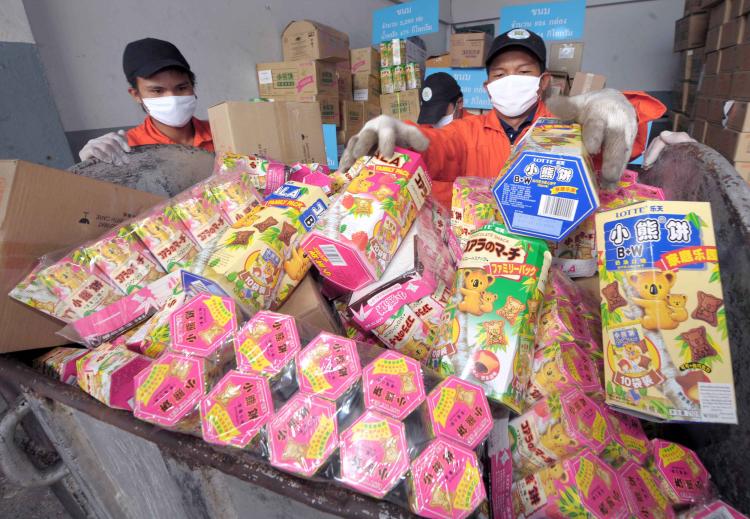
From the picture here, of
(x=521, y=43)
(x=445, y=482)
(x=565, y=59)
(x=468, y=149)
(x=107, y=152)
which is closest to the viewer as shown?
(x=445, y=482)

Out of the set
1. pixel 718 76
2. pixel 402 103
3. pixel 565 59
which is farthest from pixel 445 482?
pixel 402 103

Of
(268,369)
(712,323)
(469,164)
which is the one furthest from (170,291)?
(469,164)

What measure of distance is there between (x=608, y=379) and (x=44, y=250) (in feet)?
4.95

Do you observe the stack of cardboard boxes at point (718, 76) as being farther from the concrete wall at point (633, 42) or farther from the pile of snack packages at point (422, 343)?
the pile of snack packages at point (422, 343)

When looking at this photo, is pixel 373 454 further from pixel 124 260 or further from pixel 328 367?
pixel 124 260

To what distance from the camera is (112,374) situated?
2.58 feet

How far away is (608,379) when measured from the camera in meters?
0.84

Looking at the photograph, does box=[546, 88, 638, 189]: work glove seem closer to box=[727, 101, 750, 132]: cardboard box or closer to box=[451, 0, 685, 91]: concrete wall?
box=[727, 101, 750, 132]: cardboard box

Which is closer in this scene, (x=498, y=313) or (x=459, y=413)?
(x=459, y=413)

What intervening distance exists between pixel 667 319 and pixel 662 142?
3.11ft

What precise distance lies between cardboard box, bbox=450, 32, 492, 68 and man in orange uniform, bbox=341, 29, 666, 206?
11.2 feet

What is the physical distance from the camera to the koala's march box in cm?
74

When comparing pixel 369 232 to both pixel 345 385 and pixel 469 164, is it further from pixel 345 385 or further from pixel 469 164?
pixel 469 164

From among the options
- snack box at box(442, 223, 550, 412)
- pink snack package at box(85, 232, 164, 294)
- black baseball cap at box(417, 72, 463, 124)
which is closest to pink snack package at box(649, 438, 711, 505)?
snack box at box(442, 223, 550, 412)
